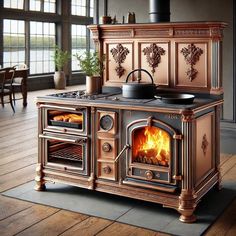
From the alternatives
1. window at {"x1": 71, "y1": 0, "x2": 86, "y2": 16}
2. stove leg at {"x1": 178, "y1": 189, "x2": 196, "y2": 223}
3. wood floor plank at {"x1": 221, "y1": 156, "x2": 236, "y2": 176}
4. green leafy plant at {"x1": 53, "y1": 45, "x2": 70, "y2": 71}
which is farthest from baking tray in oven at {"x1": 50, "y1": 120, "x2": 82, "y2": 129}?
window at {"x1": 71, "y1": 0, "x2": 86, "y2": 16}

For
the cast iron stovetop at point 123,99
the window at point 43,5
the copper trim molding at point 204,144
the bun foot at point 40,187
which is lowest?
the bun foot at point 40,187

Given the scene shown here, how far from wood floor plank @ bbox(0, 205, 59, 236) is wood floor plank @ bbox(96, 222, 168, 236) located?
485 millimetres

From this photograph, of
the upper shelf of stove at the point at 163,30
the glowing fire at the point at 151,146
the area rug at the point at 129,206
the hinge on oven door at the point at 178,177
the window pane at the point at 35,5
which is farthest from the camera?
the window pane at the point at 35,5

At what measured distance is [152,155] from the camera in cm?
320

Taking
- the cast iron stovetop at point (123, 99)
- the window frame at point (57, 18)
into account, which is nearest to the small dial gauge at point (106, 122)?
the cast iron stovetop at point (123, 99)

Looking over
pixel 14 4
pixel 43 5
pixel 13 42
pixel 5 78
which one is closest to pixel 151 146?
pixel 5 78

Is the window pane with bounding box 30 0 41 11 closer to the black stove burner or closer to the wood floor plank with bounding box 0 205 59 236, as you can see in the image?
the black stove burner

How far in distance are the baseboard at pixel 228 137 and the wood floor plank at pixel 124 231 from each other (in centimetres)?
235

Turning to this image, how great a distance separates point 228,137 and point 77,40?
27.0 feet

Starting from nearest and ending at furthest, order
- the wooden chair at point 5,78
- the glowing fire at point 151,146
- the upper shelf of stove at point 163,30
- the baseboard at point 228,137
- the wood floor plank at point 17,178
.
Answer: the glowing fire at point 151,146 → the upper shelf of stove at point 163,30 → the wood floor plank at point 17,178 → the baseboard at point 228,137 → the wooden chair at point 5,78

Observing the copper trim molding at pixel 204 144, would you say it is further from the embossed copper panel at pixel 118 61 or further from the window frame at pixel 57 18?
the window frame at pixel 57 18

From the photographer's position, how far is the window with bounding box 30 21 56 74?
11.4 meters

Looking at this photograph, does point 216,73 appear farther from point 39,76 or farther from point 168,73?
point 39,76

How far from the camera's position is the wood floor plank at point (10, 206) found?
10.1ft
